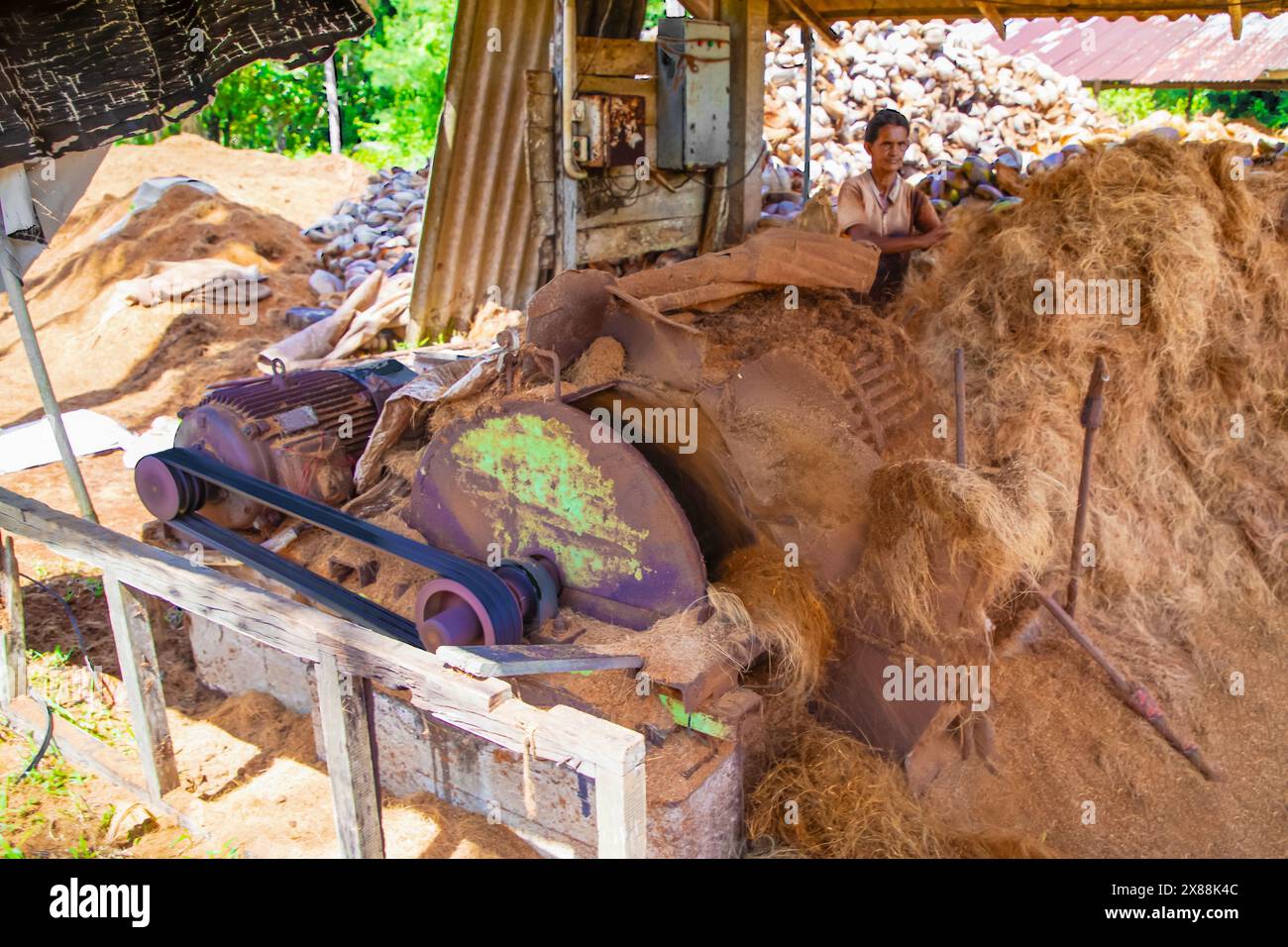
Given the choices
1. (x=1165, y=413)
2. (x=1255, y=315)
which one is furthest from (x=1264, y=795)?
(x=1255, y=315)

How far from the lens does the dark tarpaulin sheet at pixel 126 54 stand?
3.88 metres

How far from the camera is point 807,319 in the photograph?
3.62 meters

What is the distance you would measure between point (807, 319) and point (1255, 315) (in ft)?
9.47

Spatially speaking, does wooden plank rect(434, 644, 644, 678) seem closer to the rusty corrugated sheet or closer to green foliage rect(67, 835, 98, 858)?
green foliage rect(67, 835, 98, 858)

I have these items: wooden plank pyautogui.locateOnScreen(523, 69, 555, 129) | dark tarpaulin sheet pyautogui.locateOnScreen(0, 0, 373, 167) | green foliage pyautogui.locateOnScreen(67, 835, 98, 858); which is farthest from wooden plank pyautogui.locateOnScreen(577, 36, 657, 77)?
green foliage pyautogui.locateOnScreen(67, 835, 98, 858)

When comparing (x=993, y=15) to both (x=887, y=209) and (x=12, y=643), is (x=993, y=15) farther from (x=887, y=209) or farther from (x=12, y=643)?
(x=12, y=643)

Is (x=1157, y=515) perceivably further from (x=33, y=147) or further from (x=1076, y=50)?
(x=1076, y=50)

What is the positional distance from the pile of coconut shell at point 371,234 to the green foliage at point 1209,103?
10.3m

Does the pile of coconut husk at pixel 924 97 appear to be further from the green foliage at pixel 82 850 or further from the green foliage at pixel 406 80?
the green foliage at pixel 82 850

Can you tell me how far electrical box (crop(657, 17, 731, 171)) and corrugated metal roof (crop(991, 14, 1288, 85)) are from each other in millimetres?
5141

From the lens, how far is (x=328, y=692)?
2.54 m

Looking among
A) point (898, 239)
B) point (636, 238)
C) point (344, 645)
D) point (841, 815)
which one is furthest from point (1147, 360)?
point (344, 645)

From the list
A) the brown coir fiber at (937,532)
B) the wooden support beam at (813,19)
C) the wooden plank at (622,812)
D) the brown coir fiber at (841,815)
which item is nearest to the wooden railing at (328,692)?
the wooden plank at (622,812)
